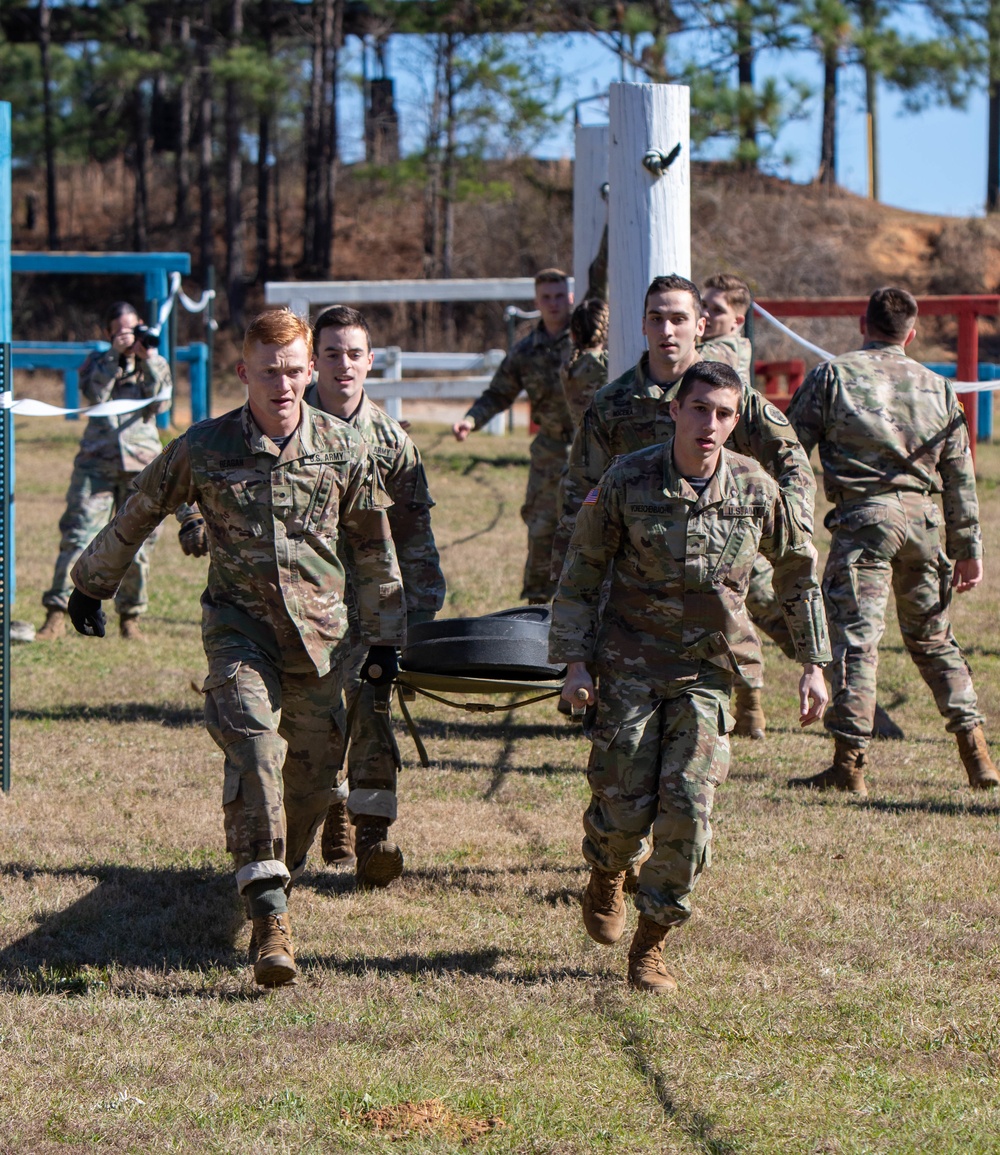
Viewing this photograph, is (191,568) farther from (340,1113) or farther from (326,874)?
(340,1113)

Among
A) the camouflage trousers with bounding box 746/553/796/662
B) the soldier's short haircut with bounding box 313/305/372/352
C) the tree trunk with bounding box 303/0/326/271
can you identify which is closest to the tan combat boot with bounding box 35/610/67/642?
the camouflage trousers with bounding box 746/553/796/662

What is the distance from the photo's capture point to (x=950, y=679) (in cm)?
666

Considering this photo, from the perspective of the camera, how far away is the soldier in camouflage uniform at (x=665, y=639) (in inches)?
172

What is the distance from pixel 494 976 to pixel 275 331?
1.99 metres

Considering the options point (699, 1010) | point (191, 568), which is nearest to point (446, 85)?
point (191, 568)

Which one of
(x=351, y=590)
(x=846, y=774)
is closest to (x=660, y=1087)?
(x=351, y=590)

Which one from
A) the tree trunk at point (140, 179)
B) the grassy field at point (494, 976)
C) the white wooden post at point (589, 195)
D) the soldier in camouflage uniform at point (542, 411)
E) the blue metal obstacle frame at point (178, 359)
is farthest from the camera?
the tree trunk at point (140, 179)

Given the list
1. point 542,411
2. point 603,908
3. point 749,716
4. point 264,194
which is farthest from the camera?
point 264,194

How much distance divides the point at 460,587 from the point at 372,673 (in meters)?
6.54

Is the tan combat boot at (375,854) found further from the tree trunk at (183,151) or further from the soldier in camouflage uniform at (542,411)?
the tree trunk at (183,151)

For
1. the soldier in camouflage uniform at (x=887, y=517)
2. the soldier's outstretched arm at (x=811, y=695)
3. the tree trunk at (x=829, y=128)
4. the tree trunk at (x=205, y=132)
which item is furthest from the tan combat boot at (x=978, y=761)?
the tree trunk at (x=205, y=132)

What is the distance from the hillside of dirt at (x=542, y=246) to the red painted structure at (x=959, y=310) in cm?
1522

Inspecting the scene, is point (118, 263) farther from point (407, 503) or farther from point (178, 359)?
point (407, 503)

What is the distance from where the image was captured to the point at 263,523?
4.52 metres
